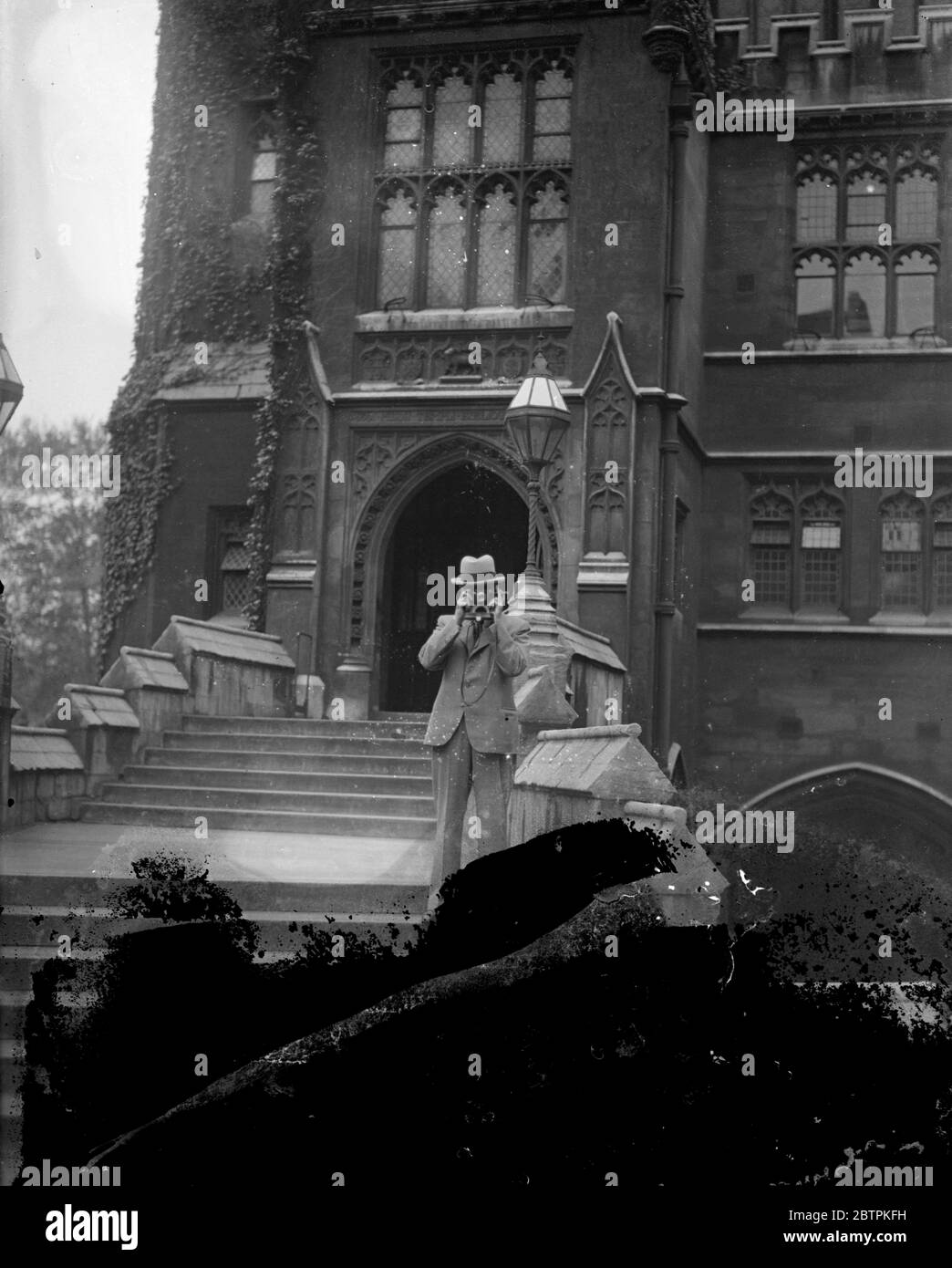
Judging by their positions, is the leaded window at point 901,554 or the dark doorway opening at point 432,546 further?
the leaded window at point 901,554

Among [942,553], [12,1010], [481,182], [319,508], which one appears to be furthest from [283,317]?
[12,1010]

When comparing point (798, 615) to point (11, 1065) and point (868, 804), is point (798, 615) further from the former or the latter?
point (11, 1065)

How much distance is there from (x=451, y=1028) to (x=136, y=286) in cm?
1531

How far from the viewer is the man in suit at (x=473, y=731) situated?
20.5 feet

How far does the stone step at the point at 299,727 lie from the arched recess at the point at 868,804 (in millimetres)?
6698

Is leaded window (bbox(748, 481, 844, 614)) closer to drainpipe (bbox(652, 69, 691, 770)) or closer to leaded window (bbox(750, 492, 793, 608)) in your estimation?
leaded window (bbox(750, 492, 793, 608))

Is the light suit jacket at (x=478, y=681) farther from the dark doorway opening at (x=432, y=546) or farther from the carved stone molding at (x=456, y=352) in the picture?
the dark doorway opening at (x=432, y=546)

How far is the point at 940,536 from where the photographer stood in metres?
18.2

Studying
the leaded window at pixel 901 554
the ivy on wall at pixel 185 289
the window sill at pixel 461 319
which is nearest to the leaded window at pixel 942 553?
the leaded window at pixel 901 554

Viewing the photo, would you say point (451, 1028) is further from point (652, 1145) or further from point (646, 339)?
point (646, 339)

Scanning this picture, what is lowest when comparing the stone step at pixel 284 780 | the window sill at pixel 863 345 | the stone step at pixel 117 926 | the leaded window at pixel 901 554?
the stone step at pixel 117 926

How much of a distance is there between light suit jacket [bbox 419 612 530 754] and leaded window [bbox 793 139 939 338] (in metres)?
13.5

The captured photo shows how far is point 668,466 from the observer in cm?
1634

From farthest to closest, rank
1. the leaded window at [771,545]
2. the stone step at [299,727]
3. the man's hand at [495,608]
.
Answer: the leaded window at [771,545], the stone step at [299,727], the man's hand at [495,608]
